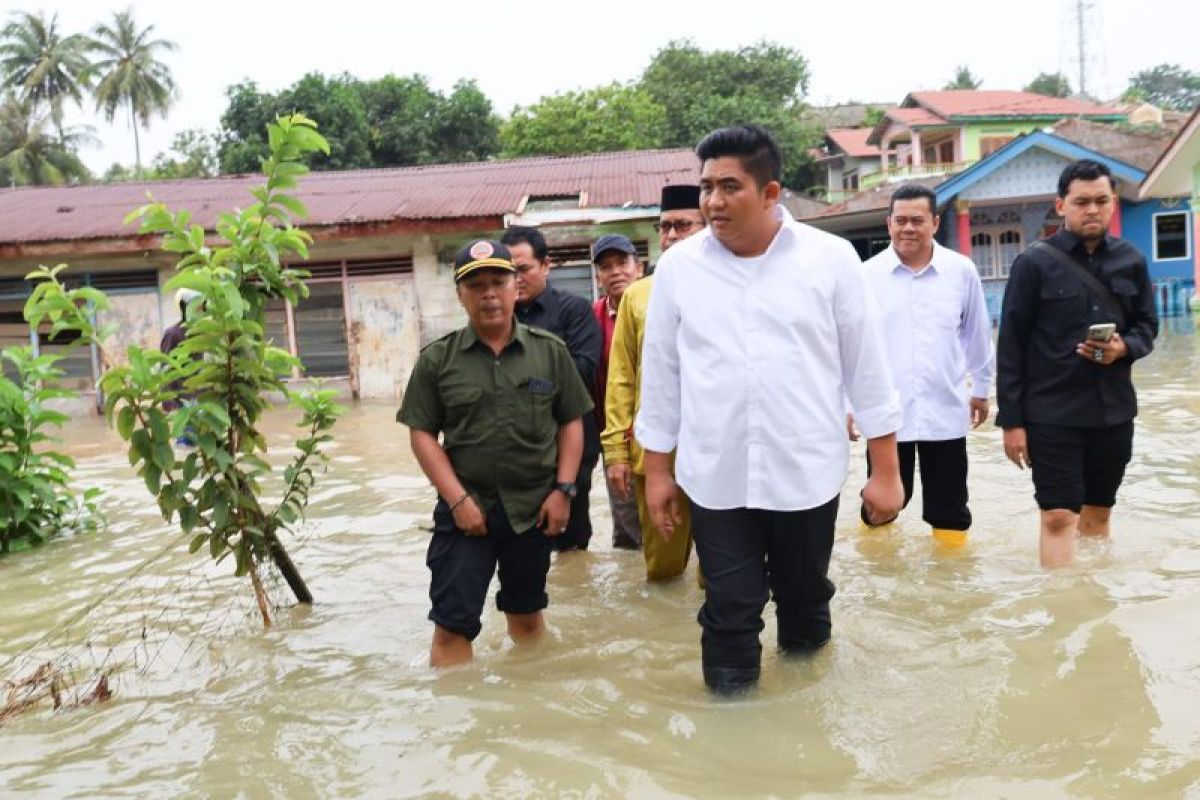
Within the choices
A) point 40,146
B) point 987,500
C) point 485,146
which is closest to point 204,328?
point 987,500

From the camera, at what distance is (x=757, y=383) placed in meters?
3.09

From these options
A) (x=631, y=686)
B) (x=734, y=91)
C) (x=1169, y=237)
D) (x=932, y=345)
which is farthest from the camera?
(x=734, y=91)

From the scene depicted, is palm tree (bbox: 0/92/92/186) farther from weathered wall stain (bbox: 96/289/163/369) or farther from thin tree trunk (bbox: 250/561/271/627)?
thin tree trunk (bbox: 250/561/271/627)

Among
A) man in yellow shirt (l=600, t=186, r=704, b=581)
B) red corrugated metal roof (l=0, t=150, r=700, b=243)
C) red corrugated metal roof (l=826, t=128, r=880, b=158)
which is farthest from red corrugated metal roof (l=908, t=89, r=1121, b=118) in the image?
man in yellow shirt (l=600, t=186, r=704, b=581)

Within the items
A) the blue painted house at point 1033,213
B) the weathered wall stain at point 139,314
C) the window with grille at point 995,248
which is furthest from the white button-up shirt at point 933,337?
the window with grille at point 995,248

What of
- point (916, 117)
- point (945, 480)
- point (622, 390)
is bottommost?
point (945, 480)

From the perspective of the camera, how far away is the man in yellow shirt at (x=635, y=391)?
165 inches

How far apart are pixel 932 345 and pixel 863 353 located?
2.09 meters

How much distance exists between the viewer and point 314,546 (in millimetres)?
6223

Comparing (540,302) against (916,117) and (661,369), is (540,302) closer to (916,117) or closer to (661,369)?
(661,369)

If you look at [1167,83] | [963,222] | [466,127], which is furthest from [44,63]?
[1167,83]

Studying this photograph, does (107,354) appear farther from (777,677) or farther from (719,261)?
(777,677)

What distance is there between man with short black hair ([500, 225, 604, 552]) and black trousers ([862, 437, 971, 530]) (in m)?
1.43

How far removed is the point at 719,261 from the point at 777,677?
144 centimetres
